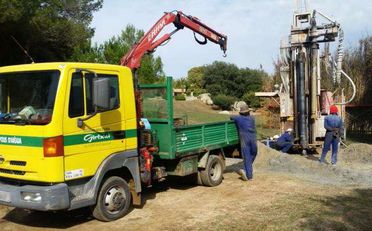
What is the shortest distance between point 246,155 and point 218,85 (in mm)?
51726

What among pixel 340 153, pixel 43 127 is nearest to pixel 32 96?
pixel 43 127

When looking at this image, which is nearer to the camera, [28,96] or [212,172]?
[28,96]

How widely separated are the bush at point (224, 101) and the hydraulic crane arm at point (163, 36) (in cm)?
4199

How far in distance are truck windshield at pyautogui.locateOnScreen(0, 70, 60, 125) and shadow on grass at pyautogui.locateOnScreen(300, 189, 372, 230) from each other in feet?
13.8

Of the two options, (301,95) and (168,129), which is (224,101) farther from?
(168,129)

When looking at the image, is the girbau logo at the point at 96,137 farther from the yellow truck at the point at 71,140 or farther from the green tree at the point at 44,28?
the green tree at the point at 44,28

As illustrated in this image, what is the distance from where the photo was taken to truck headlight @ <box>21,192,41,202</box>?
6.60 m

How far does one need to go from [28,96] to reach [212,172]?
4.89m

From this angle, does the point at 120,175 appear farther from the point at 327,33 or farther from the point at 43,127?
the point at 327,33

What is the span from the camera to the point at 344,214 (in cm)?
792

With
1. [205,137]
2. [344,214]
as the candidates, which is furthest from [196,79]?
[344,214]

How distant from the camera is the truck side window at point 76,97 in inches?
269

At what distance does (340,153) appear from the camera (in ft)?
49.0

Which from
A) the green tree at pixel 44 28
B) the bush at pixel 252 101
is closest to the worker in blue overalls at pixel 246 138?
the green tree at pixel 44 28
